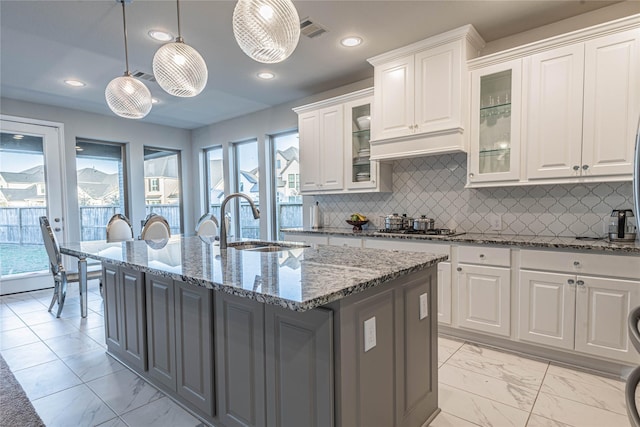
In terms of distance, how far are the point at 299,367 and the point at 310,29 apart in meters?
2.66

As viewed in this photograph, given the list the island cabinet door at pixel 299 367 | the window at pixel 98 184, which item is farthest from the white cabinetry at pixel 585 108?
the window at pixel 98 184

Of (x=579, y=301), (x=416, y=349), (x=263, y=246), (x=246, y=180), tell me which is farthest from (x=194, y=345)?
(x=246, y=180)

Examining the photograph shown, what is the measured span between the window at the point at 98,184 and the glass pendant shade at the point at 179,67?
164 inches

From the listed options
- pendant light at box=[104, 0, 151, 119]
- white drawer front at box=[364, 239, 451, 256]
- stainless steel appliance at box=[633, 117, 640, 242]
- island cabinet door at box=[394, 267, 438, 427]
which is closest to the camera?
stainless steel appliance at box=[633, 117, 640, 242]

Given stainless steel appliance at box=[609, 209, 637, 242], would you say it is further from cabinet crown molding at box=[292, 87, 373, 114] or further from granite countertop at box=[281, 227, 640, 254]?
cabinet crown molding at box=[292, 87, 373, 114]

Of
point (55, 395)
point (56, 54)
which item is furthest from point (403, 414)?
point (56, 54)

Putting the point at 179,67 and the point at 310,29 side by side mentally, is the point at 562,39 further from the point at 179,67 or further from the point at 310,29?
the point at 179,67

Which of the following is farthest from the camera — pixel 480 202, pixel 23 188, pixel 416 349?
pixel 23 188

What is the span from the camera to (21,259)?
488 cm

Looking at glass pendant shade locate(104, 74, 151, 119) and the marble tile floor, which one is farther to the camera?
glass pendant shade locate(104, 74, 151, 119)

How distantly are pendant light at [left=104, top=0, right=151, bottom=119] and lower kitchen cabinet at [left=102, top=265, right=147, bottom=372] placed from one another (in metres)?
1.17

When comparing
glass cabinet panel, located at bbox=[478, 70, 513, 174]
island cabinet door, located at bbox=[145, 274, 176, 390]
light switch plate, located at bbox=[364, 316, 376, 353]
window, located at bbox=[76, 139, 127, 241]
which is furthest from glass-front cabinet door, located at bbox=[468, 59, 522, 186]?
window, located at bbox=[76, 139, 127, 241]

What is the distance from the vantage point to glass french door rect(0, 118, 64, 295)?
4.72 meters

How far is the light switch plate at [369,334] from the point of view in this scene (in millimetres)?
1422
